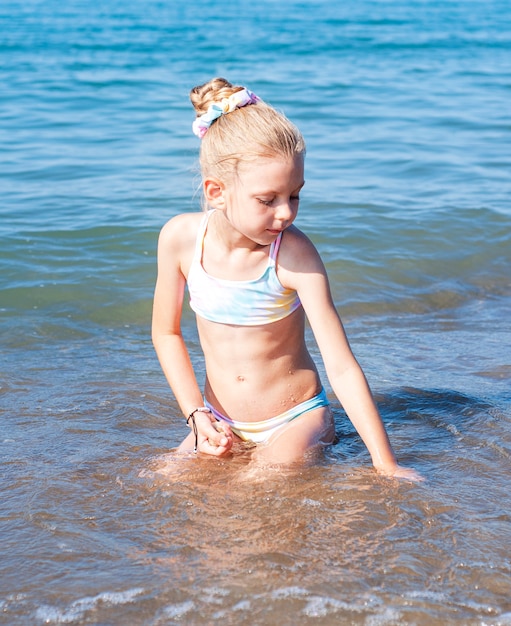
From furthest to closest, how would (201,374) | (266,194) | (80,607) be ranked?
(201,374) < (266,194) < (80,607)

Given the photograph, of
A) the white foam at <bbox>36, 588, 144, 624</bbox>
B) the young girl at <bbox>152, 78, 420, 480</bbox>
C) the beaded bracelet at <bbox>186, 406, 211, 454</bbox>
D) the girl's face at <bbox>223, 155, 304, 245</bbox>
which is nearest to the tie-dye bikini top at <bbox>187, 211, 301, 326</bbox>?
the young girl at <bbox>152, 78, 420, 480</bbox>

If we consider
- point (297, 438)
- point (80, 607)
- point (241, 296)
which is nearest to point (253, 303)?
point (241, 296)

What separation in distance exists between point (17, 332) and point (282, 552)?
120 inches

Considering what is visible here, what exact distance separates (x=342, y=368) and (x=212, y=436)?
540 millimetres

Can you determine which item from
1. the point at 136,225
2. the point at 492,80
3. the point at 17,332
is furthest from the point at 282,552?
the point at 492,80

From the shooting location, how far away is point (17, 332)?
17.0 ft

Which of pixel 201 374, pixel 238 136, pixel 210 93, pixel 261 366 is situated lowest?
pixel 201 374

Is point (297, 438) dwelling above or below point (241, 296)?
below

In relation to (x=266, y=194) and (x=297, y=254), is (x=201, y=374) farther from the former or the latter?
(x=266, y=194)

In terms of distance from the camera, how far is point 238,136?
2910mm

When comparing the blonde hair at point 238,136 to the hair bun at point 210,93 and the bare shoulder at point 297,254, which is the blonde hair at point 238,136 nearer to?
the hair bun at point 210,93

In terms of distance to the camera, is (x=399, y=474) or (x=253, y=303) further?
(x=253, y=303)

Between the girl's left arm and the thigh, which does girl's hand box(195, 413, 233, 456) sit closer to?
the thigh

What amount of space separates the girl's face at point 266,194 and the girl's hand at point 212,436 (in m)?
0.73
